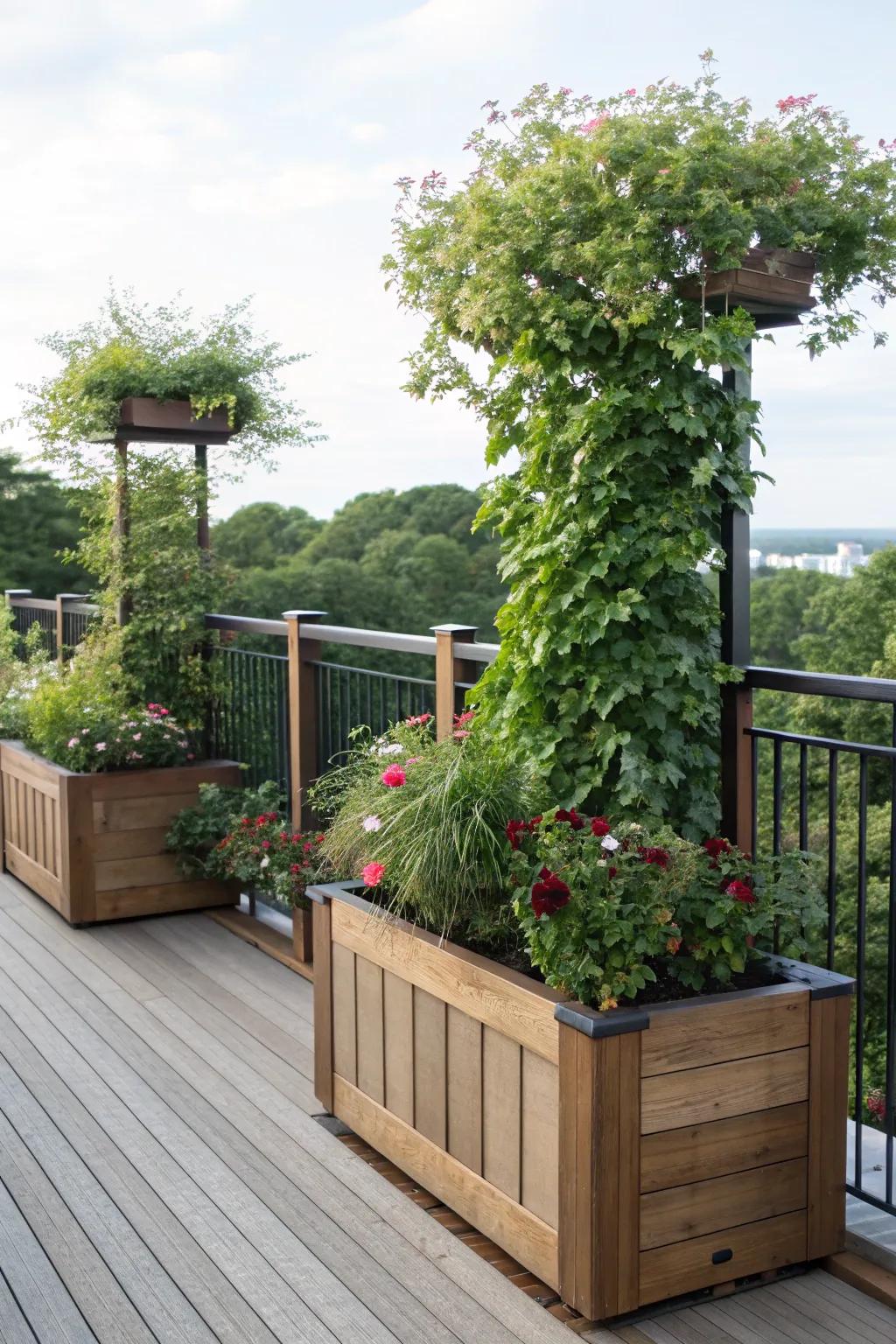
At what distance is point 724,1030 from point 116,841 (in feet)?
10.5

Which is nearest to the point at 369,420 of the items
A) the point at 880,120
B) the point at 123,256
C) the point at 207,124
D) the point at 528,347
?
the point at 123,256

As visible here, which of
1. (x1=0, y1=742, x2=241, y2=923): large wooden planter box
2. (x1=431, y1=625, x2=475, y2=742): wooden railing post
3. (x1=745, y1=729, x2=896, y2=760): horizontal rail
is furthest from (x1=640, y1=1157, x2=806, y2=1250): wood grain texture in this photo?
(x1=0, y1=742, x2=241, y2=923): large wooden planter box

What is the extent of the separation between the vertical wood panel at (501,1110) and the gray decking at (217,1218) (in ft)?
0.60

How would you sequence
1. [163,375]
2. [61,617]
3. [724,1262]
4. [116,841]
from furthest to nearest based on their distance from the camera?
[61,617]
[163,375]
[116,841]
[724,1262]

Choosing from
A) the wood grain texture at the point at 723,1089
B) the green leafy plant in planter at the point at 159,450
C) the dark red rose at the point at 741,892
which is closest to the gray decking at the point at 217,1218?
the wood grain texture at the point at 723,1089

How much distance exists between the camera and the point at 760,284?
8.60 ft

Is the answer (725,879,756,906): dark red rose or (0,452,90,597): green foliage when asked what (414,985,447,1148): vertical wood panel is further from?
(0,452,90,597): green foliage

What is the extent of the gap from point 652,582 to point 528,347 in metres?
0.60

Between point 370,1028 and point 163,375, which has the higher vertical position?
point 163,375

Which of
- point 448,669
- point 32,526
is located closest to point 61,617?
point 448,669

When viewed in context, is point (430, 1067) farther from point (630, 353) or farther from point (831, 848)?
point (630, 353)

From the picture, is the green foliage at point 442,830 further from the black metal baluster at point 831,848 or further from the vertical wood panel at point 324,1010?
the black metal baluster at point 831,848

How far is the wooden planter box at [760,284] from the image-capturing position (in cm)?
259

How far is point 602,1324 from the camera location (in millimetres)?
2227
